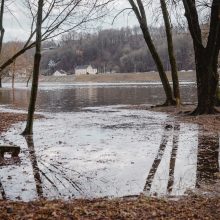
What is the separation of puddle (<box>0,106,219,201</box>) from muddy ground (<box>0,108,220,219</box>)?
608 mm

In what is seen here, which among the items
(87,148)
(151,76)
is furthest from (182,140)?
(151,76)

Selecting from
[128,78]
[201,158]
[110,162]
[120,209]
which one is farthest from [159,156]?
[128,78]

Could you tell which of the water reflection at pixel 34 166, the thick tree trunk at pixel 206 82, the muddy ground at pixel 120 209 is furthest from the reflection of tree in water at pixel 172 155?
the thick tree trunk at pixel 206 82

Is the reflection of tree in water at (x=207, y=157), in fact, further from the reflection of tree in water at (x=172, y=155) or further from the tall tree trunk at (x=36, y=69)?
the tall tree trunk at (x=36, y=69)

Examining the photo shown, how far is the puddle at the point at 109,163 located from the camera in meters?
8.88

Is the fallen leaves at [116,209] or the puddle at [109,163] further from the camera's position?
the puddle at [109,163]

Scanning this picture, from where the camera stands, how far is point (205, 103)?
21531 millimetres

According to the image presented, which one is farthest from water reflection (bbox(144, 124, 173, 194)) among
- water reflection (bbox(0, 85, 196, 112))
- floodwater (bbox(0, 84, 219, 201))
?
water reflection (bbox(0, 85, 196, 112))

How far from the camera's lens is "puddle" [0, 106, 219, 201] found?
8.88 metres

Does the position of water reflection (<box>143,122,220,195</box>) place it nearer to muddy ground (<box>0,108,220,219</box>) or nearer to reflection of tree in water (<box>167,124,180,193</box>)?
reflection of tree in water (<box>167,124,180,193</box>)

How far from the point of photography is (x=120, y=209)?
7.23m

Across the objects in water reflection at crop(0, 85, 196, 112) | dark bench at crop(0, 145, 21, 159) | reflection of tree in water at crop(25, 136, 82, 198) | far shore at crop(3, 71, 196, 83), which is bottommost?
water reflection at crop(0, 85, 196, 112)

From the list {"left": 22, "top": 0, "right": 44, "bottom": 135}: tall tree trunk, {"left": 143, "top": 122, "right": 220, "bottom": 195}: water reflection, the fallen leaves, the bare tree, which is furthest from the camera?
the bare tree

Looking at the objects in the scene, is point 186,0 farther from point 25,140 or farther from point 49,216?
point 49,216
